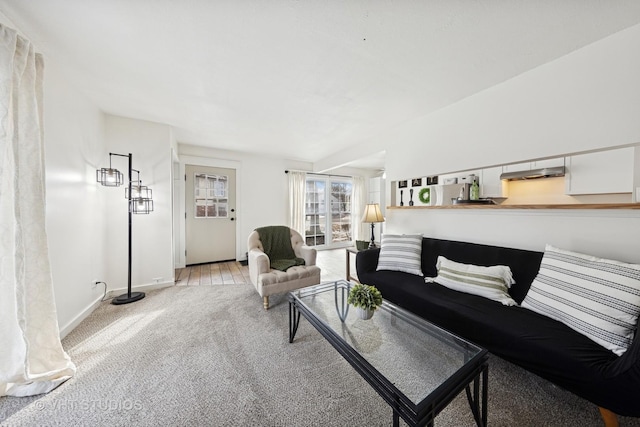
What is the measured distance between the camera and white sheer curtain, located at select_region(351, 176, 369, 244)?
5.84 meters

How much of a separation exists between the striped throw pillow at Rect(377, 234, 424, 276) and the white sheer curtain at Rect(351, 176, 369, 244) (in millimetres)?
3296

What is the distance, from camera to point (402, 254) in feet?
7.90

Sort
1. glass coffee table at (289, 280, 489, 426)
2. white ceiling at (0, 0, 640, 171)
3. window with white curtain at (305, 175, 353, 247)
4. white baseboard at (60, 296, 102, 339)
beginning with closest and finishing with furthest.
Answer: glass coffee table at (289, 280, 489, 426) → white ceiling at (0, 0, 640, 171) → white baseboard at (60, 296, 102, 339) → window with white curtain at (305, 175, 353, 247)

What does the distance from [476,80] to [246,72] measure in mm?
2020

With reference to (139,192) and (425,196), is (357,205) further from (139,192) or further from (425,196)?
(139,192)

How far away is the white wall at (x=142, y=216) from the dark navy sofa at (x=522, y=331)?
2798mm

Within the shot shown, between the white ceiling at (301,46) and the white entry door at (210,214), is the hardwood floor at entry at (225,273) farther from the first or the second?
the white ceiling at (301,46)

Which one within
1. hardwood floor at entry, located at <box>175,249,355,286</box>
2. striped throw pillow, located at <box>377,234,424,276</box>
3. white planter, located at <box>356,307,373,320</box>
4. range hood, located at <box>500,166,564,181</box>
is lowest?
hardwood floor at entry, located at <box>175,249,355,286</box>

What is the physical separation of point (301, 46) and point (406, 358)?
2086 mm

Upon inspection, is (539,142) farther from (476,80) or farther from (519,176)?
(476,80)

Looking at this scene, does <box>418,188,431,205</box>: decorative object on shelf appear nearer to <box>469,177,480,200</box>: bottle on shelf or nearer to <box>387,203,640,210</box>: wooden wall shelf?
<box>387,203,640,210</box>: wooden wall shelf

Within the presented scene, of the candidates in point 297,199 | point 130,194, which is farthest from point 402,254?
point 130,194

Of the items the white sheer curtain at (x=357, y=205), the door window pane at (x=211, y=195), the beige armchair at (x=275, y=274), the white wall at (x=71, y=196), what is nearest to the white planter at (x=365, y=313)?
the beige armchair at (x=275, y=274)

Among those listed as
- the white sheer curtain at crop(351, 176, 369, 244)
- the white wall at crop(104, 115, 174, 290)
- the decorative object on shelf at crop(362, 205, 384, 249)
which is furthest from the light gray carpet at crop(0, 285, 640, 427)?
the white sheer curtain at crop(351, 176, 369, 244)
